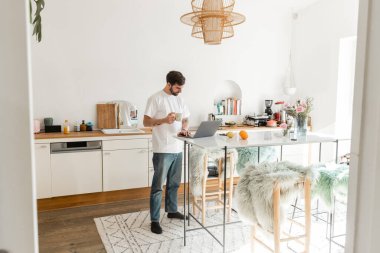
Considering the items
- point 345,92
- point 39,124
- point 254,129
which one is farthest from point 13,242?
point 345,92

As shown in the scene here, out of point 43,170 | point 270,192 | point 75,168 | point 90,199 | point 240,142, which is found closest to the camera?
point 270,192

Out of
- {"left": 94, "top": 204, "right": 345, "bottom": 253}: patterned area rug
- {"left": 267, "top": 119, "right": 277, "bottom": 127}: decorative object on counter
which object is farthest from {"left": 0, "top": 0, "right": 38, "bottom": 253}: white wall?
{"left": 267, "top": 119, "right": 277, "bottom": 127}: decorative object on counter

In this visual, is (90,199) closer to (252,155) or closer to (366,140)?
(252,155)

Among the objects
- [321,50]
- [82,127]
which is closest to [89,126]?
[82,127]

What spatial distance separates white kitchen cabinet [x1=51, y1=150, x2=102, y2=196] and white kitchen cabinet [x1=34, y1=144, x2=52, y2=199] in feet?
0.18

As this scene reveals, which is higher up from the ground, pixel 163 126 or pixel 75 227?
pixel 163 126

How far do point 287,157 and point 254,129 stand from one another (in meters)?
0.70

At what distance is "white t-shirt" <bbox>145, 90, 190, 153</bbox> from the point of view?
134 inches

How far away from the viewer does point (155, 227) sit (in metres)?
3.46

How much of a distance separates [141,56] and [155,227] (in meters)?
2.57

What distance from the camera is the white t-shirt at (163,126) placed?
3398 mm

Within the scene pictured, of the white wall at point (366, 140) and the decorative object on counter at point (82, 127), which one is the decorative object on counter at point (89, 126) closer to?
the decorative object on counter at point (82, 127)

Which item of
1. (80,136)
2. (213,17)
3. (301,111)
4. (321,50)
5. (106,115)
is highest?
(321,50)

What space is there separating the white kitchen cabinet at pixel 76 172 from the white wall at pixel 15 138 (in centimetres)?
340
